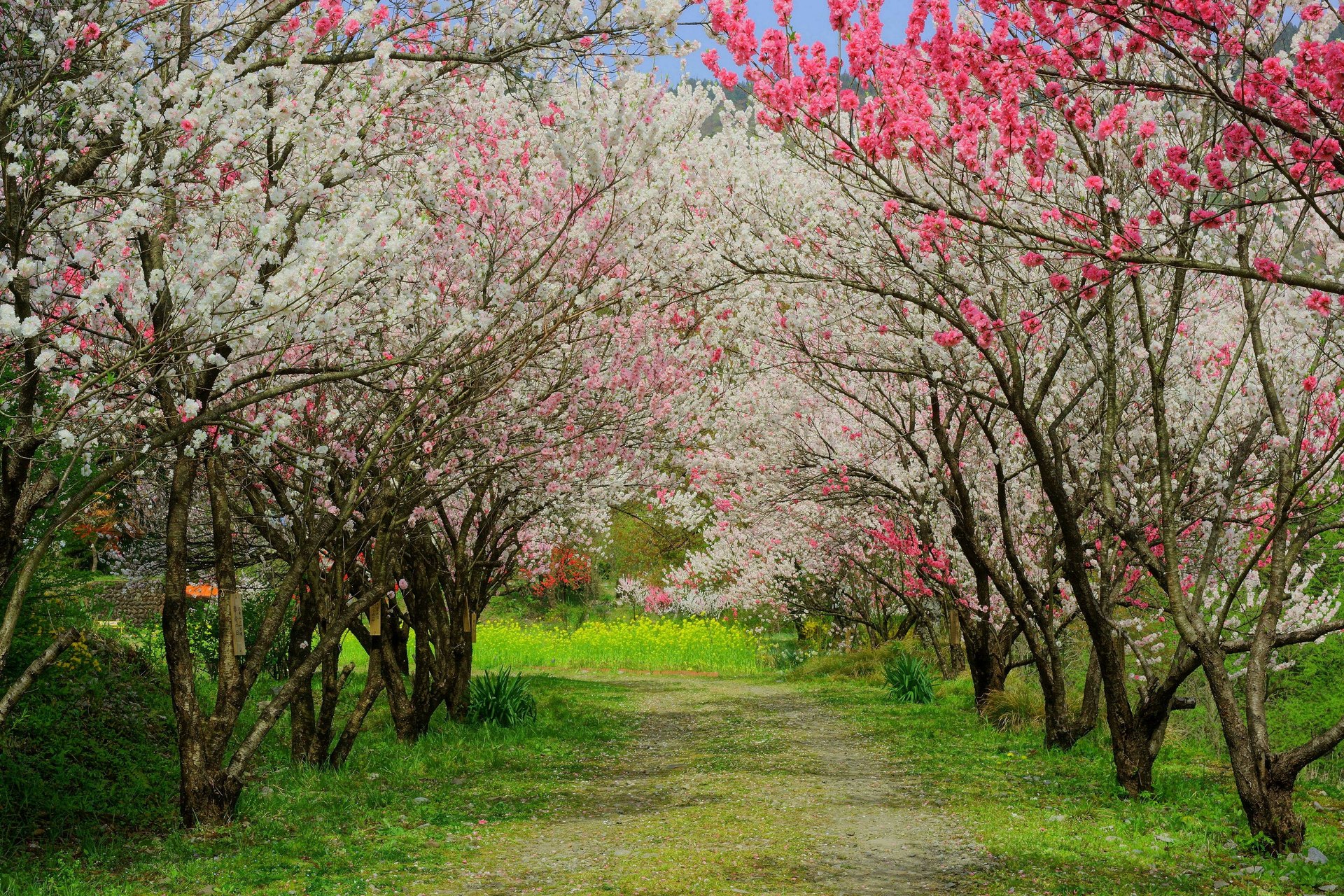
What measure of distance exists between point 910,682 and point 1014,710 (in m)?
3.39

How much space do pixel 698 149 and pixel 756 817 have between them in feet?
32.7

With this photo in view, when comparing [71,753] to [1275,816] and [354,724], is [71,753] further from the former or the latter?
[1275,816]

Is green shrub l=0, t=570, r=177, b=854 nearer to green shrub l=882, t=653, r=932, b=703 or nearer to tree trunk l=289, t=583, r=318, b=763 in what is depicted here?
tree trunk l=289, t=583, r=318, b=763

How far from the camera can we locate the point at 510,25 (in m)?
6.18

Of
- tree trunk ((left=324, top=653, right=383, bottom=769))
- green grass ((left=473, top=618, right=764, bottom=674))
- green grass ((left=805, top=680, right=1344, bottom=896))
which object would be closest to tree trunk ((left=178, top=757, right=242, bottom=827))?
tree trunk ((left=324, top=653, right=383, bottom=769))

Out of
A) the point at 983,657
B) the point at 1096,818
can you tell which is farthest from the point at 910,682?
the point at 1096,818

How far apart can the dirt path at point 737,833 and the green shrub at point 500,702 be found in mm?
1563

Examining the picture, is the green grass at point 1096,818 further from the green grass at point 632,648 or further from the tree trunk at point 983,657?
the green grass at point 632,648

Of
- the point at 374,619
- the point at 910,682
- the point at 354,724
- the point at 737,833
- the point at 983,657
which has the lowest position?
the point at 737,833

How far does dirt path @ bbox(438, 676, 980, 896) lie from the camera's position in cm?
650

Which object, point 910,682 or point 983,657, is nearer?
point 983,657

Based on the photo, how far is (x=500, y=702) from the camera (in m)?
13.0

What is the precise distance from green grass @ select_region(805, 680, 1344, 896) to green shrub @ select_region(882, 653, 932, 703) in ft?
10.7

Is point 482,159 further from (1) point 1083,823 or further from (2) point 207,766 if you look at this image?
(1) point 1083,823
